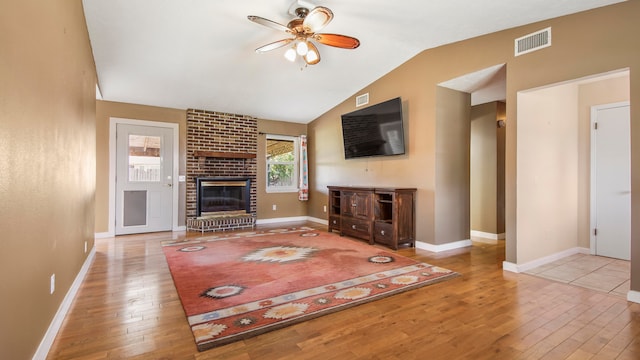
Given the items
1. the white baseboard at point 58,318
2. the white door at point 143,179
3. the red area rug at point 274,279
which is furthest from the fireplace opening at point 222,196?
the white baseboard at point 58,318

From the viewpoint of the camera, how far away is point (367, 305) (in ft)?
8.15

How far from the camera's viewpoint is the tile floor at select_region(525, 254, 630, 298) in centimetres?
296

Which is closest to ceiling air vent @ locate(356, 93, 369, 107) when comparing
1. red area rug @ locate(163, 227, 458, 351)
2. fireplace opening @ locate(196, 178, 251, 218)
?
red area rug @ locate(163, 227, 458, 351)

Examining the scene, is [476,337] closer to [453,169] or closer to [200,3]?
[453,169]

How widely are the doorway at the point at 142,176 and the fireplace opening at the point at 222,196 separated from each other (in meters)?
0.49

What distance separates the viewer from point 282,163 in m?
7.32

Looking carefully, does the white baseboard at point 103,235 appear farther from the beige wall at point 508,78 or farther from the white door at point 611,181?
the white door at point 611,181

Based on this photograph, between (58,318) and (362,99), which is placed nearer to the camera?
(58,318)

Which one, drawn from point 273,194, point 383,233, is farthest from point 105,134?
point 383,233

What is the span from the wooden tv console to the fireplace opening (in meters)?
2.24

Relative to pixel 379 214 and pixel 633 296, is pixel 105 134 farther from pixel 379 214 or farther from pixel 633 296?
pixel 633 296

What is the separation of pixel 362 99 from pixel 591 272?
411 centimetres

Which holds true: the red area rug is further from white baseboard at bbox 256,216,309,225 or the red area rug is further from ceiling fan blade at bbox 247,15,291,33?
ceiling fan blade at bbox 247,15,291,33

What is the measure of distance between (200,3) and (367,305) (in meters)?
3.27
